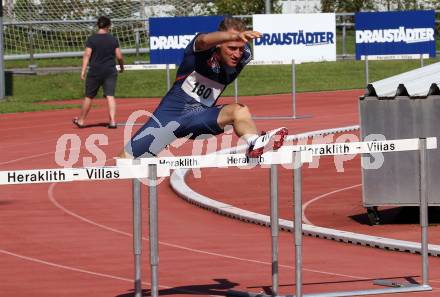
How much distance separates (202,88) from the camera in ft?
36.9

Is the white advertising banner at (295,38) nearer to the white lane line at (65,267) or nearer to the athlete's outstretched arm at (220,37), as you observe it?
the white lane line at (65,267)

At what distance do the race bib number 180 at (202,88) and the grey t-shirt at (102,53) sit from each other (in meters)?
13.3

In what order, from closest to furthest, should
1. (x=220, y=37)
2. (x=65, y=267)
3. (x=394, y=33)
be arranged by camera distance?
1. (x=220, y=37)
2. (x=65, y=267)
3. (x=394, y=33)

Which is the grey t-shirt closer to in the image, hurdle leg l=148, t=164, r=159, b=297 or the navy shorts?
the navy shorts

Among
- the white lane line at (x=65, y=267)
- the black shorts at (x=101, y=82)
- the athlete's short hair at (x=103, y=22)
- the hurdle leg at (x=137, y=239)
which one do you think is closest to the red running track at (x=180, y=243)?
the white lane line at (x=65, y=267)

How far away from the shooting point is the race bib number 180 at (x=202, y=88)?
36.6ft

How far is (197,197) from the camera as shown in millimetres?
16766

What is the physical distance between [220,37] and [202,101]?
105 cm

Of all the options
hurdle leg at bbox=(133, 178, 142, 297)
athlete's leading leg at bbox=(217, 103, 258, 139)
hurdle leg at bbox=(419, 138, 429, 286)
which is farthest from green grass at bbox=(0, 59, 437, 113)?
hurdle leg at bbox=(133, 178, 142, 297)

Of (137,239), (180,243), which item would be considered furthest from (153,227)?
(180,243)

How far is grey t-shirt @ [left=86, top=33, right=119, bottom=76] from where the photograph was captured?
24484 mm

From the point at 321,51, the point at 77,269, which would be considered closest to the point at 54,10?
the point at 321,51

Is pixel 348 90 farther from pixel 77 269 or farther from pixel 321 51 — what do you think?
pixel 77 269

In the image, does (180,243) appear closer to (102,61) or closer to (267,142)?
(267,142)
